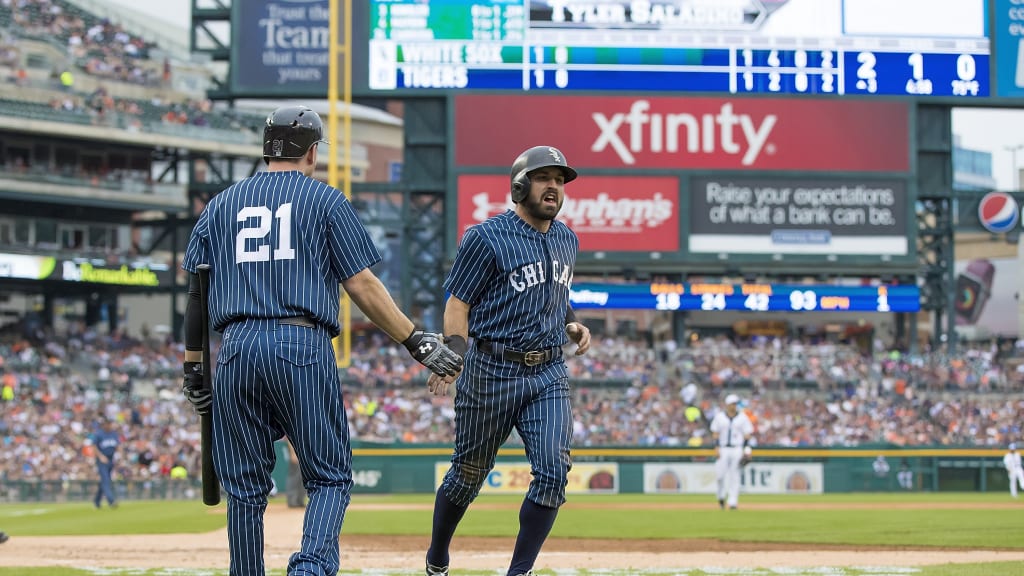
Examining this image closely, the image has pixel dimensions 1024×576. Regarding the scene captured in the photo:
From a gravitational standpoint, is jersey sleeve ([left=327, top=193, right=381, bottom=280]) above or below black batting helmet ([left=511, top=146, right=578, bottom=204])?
below

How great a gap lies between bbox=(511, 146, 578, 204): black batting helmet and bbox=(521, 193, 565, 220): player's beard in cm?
5

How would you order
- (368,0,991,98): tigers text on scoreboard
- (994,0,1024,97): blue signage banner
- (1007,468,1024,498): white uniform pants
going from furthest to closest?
(994,0,1024,97): blue signage banner, (368,0,991,98): tigers text on scoreboard, (1007,468,1024,498): white uniform pants

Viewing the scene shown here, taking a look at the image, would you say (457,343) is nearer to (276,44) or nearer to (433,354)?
(433,354)

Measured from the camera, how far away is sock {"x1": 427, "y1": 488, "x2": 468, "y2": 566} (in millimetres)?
7273

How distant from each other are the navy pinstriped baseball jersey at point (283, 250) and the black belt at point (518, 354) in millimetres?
1374

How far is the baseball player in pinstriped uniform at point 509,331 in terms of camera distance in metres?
7.12

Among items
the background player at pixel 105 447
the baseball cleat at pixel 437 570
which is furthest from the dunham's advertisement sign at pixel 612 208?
the baseball cleat at pixel 437 570

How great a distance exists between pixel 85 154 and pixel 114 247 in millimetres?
3035

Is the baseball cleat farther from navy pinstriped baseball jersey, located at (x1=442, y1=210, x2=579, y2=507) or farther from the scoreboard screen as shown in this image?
the scoreboard screen

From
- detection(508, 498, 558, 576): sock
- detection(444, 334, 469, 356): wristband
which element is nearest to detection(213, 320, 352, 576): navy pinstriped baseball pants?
detection(444, 334, 469, 356): wristband

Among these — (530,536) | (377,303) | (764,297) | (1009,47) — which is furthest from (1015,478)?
(377,303)

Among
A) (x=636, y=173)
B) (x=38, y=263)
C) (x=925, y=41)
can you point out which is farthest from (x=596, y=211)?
(x=38, y=263)

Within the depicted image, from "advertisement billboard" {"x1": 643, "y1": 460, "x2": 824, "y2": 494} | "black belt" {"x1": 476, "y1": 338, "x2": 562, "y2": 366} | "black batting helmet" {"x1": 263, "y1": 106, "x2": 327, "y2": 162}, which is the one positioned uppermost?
"black batting helmet" {"x1": 263, "y1": 106, "x2": 327, "y2": 162}

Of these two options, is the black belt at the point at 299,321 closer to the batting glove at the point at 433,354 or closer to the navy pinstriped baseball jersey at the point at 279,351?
the navy pinstriped baseball jersey at the point at 279,351
